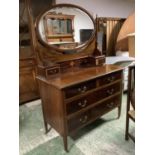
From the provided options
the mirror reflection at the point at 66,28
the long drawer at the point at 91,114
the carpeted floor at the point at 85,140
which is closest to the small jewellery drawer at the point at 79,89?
the long drawer at the point at 91,114

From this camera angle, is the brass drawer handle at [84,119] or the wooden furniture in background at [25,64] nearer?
the brass drawer handle at [84,119]

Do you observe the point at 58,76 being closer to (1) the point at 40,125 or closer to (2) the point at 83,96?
(2) the point at 83,96

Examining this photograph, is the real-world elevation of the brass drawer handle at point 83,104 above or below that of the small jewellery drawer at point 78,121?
above

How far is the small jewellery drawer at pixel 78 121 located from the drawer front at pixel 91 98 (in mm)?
100

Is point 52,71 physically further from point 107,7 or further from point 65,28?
point 107,7

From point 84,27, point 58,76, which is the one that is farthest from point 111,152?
point 84,27

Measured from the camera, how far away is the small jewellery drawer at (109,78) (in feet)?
6.48

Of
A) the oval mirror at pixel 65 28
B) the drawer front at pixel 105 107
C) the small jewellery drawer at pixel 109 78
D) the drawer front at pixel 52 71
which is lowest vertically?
the drawer front at pixel 105 107

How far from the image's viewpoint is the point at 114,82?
2.16 metres

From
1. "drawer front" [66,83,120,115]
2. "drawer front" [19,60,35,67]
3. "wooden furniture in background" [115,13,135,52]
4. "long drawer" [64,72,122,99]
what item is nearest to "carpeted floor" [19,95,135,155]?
"drawer front" [66,83,120,115]

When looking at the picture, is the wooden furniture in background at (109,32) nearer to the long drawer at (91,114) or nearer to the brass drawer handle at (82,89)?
the long drawer at (91,114)
